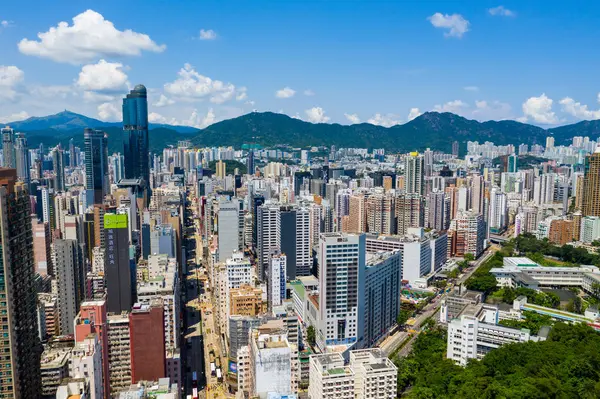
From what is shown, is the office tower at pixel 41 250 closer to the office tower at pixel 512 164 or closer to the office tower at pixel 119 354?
the office tower at pixel 119 354

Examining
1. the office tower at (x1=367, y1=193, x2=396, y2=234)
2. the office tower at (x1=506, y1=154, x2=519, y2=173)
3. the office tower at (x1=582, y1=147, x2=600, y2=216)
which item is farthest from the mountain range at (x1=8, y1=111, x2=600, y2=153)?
the office tower at (x1=582, y1=147, x2=600, y2=216)

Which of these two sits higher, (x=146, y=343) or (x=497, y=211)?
(x=497, y=211)

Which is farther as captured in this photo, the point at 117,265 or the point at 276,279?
the point at 276,279

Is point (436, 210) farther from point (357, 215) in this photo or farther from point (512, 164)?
point (512, 164)

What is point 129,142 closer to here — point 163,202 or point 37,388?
point 163,202

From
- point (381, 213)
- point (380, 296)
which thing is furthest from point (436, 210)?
point (380, 296)

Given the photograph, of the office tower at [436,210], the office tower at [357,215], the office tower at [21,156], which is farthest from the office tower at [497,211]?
the office tower at [21,156]

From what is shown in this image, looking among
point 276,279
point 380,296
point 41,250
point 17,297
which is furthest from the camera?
point 41,250
